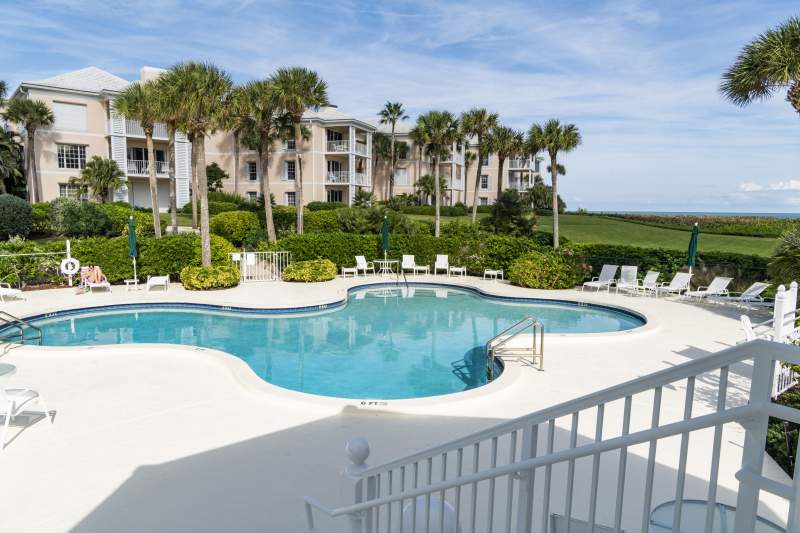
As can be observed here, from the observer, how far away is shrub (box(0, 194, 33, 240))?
79.8 feet

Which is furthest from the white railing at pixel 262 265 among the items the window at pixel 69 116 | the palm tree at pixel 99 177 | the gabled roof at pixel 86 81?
the window at pixel 69 116

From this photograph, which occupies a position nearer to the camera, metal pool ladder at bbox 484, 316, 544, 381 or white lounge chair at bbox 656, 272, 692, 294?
metal pool ladder at bbox 484, 316, 544, 381

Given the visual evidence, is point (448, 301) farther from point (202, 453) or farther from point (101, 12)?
point (101, 12)

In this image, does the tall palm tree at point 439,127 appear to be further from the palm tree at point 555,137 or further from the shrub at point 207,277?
the shrub at point 207,277

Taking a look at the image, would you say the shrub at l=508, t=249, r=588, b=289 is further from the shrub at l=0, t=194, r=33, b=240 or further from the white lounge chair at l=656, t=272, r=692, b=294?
the shrub at l=0, t=194, r=33, b=240

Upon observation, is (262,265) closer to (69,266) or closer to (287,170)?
(69,266)

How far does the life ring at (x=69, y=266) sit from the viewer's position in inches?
634

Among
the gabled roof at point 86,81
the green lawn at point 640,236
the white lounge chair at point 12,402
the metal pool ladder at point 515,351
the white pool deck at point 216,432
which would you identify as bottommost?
the white pool deck at point 216,432

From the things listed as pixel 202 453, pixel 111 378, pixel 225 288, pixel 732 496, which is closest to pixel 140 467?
pixel 202 453

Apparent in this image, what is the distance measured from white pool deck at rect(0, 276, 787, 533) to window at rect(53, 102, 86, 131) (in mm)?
29265

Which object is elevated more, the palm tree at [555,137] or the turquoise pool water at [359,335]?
the palm tree at [555,137]

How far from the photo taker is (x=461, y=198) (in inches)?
2117

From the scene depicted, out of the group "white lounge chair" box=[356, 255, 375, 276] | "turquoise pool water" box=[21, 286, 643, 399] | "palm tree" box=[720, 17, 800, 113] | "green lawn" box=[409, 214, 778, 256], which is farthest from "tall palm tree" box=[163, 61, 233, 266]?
"green lawn" box=[409, 214, 778, 256]

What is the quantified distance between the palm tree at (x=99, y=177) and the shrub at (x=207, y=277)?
18.1 metres
